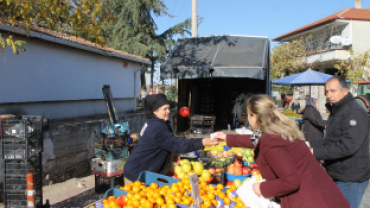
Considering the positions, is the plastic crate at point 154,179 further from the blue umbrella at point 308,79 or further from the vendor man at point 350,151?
the blue umbrella at point 308,79

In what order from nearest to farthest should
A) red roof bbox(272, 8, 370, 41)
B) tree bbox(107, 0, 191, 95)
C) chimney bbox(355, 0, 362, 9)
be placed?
tree bbox(107, 0, 191, 95) < red roof bbox(272, 8, 370, 41) < chimney bbox(355, 0, 362, 9)

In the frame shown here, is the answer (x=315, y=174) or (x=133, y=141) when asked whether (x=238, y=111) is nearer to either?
(x=133, y=141)

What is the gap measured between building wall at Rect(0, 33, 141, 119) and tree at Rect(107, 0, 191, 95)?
7291 millimetres

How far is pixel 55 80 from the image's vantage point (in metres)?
7.31

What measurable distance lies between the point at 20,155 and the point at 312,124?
5.63 metres

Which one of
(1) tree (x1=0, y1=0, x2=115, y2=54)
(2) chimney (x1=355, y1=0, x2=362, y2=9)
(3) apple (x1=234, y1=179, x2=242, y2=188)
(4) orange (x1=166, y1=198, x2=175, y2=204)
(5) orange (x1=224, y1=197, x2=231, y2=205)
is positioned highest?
(2) chimney (x1=355, y1=0, x2=362, y2=9)

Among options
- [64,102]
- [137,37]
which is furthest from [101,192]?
[137,37]

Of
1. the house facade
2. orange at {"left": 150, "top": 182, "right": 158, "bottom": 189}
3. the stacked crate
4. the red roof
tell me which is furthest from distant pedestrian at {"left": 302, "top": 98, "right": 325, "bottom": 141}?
the red roof

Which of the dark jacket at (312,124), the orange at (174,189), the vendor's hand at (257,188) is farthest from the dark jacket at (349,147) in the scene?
the dark jacket at (312,124)

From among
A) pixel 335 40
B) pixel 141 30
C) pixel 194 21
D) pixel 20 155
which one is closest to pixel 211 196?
pixel 20 155

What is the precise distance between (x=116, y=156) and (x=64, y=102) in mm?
3821

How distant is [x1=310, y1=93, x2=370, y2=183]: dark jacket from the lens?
237cm

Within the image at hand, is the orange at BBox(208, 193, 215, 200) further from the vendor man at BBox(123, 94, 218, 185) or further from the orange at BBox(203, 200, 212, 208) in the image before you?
the vendor man at BBox(123, 94, 218, 185)

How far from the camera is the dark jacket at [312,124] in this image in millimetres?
5398
